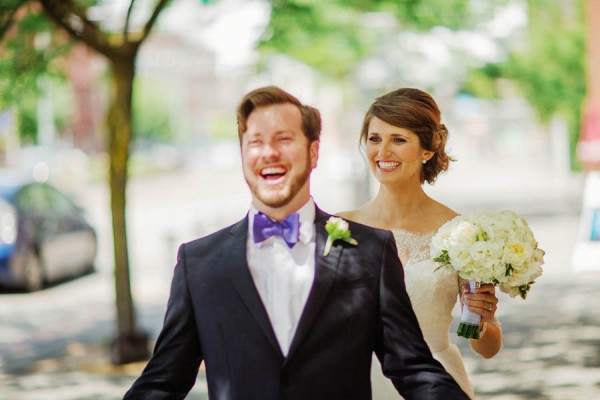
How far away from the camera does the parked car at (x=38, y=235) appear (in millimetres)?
14367

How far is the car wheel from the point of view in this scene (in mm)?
14648

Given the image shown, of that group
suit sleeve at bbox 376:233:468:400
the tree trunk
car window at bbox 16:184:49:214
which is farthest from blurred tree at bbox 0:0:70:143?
suit sleeve at bbox 376:233:468:400

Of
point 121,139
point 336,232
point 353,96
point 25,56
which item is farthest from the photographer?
point 353,96

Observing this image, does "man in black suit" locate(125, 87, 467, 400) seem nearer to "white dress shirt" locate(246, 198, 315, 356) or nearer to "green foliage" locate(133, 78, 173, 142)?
"white dress shirt" locate(246, 198, 315, 356)

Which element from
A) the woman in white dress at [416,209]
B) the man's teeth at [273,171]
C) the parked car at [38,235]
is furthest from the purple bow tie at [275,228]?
the parked car at [38,235]

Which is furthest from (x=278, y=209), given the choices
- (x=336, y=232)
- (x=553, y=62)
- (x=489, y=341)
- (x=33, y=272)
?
(x=553, y=62)

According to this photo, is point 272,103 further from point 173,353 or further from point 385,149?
point 385,149

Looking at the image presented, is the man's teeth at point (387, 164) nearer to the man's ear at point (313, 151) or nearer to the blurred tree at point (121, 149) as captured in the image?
the man's ear at point (313, 151)

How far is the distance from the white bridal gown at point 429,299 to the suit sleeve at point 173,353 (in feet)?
5.11

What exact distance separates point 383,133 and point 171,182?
1939 inches

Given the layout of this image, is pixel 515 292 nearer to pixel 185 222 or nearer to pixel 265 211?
pixel 265 211

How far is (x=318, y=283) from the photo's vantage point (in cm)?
267

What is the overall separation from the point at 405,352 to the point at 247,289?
479 millimetres

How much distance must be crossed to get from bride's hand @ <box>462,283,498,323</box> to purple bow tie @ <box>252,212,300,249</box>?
47.9 inches
